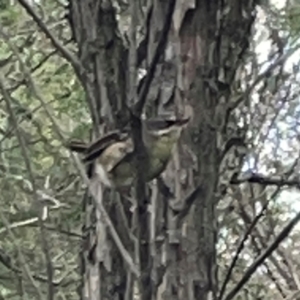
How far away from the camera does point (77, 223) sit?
9.78ft

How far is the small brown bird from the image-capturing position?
132 cm

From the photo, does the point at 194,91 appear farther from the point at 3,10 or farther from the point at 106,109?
the point at 3,10

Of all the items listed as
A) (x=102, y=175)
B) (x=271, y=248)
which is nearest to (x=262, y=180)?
(x=271, y=248)

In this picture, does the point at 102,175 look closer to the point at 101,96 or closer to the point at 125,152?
the point at 125,152

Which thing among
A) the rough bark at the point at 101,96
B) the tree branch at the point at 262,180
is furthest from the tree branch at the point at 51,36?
the tree branch at the point at 262,180

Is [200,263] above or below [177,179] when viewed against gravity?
below

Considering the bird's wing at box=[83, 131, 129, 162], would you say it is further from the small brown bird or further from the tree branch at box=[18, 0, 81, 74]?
the tree branch at box=[18, 0, 81, 74]

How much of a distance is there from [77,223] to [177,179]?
1359 millimetres

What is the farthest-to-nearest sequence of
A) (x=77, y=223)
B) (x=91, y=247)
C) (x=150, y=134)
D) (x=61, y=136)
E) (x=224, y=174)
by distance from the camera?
(x=77, y=223), (x=224, y=174), (x=91, y=247), (x=150, y=134), (x=61, y=136)

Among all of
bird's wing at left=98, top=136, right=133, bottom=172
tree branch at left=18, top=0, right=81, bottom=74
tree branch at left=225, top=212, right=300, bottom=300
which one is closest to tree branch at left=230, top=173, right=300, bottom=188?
tree branch at left=225, top=212, right=300, bottom=300

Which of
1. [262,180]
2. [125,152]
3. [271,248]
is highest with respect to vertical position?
[262,180]

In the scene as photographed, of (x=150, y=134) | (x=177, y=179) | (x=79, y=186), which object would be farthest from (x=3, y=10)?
(x=150, y=134)

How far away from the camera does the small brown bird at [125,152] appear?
51.8 inches

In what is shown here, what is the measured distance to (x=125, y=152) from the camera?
4.41 feet
